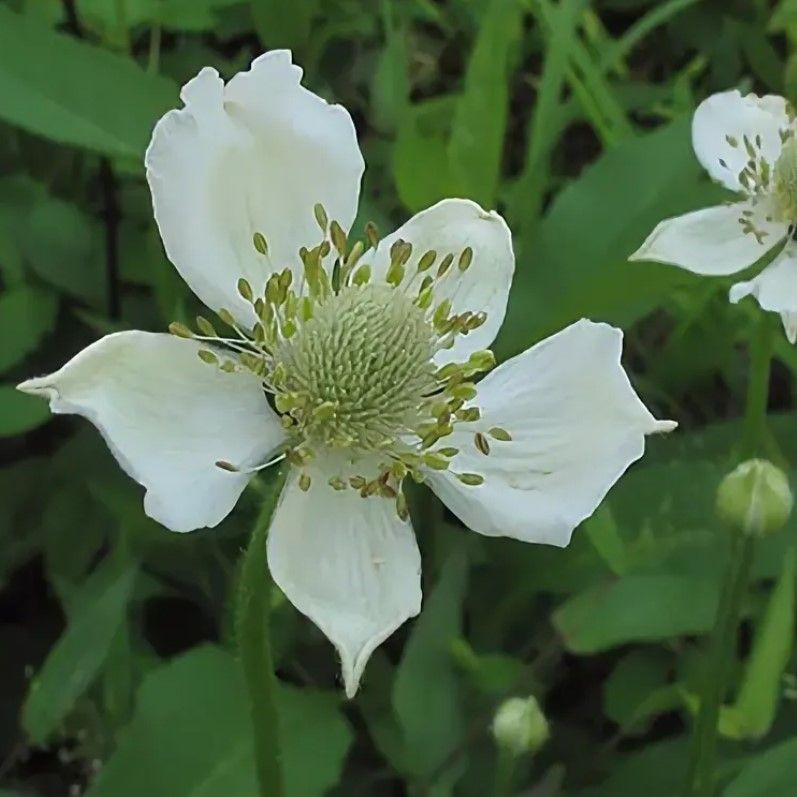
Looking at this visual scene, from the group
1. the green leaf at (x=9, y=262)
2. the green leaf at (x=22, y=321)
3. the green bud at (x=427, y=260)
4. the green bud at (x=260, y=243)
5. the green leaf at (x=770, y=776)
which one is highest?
the green bud at (x=260, y=243)

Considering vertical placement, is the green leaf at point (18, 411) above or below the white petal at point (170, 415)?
below

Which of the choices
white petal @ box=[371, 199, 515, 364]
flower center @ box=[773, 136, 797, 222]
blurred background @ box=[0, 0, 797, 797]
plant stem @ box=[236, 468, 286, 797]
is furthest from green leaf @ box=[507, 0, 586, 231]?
plant stem @ box=[236, 468, 286, 797]

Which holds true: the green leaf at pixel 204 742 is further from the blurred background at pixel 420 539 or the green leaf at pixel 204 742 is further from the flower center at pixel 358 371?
the flower center at pixel 358 371

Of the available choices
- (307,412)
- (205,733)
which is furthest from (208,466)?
(205,733)

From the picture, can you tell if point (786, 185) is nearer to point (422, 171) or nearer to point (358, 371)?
point (422, 171)

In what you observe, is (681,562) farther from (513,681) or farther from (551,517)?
(551,517)

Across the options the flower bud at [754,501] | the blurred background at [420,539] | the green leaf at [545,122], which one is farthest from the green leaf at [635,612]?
the green leaf at [545,122]

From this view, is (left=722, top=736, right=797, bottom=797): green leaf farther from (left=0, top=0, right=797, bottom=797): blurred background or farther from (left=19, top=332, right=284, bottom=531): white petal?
(left=19, top=332, right=284, bottom=531): white petal
